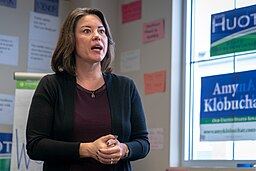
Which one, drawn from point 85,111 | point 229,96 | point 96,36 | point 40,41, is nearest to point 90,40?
point 96,36

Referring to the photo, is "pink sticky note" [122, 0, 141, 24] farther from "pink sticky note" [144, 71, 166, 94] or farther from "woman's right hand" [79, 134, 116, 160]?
"woman's right hand" [79, 134, 116, 160]

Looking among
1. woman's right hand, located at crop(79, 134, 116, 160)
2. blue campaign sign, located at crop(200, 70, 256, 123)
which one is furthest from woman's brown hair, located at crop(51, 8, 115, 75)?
blue campaign sign, located at crop(200, 70, 256, 123)

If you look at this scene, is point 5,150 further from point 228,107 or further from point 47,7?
point 228,107

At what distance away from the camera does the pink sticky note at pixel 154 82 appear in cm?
290

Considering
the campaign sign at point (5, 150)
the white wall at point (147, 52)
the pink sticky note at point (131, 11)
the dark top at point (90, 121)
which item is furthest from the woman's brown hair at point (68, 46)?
the campaign sign at point (5, 150)

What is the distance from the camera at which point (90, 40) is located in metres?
1.48

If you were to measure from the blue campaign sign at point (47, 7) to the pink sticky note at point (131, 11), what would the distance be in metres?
0.56

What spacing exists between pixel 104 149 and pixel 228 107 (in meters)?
1.41

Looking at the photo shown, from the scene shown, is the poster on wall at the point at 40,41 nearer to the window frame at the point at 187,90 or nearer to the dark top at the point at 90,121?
the window frame at the point at 187,90

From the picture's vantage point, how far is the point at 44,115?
139 centimetres

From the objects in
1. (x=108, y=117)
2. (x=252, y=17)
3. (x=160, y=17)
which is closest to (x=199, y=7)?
(x=160, y=17)

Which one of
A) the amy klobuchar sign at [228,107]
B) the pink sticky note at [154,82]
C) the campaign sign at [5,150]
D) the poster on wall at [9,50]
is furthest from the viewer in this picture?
the poster on wall at [9,50]

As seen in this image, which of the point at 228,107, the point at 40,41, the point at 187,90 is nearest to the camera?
the point at 228,107

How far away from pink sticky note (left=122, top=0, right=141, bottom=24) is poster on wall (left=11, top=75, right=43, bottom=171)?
0.85 m
